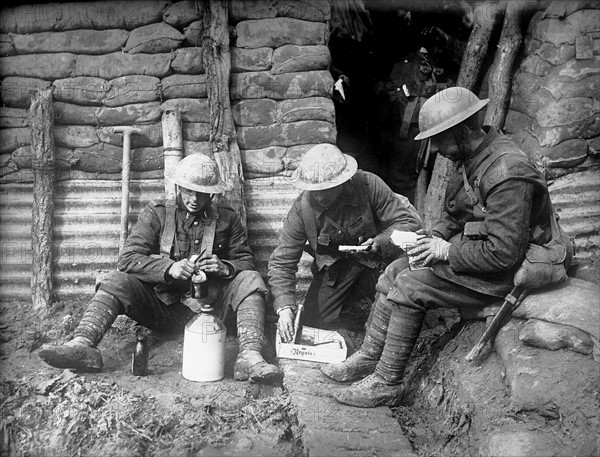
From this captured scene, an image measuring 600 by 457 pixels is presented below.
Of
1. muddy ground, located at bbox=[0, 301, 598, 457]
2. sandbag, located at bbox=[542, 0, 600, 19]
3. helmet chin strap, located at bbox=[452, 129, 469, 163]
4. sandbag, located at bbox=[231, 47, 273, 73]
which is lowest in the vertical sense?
→ muddy ground, located at bbox=[0, 301, 598, 457]

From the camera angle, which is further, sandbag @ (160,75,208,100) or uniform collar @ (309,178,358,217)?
sandbag @ (160,75,208,100)

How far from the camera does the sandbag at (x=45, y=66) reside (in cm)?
612

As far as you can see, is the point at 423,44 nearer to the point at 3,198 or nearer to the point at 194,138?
the point at 194,138

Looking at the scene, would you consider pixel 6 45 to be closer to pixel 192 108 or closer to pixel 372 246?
pixel 192 108

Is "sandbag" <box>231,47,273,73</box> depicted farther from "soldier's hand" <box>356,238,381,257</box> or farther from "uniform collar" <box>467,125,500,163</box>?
"uniform collar" <box>467,125,500,163</box>

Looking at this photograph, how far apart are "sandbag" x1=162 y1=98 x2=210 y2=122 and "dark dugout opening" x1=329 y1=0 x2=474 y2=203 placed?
2343 millimetres

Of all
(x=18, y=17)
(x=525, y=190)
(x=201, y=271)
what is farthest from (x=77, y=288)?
(x=525, y=190)

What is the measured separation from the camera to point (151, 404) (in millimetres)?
3934

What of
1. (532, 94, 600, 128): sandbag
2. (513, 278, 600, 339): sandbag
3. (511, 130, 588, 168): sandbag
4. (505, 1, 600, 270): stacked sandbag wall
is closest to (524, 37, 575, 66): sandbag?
(505, 1, 600, 270): stacked sandbag wall

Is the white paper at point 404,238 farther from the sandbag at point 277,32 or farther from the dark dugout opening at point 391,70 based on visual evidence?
the dark dugout opening at point 391,70

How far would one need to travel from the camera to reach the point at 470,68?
690 centimetres

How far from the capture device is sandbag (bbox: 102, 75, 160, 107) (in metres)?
6.10

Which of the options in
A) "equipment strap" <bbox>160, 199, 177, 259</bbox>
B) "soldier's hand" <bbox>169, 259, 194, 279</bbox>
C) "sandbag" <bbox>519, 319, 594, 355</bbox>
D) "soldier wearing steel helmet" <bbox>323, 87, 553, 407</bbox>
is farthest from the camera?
"equipment strap" <bbox>160, 199, 177, 259</bbox>

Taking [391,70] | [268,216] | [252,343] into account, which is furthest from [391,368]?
[391,70]
